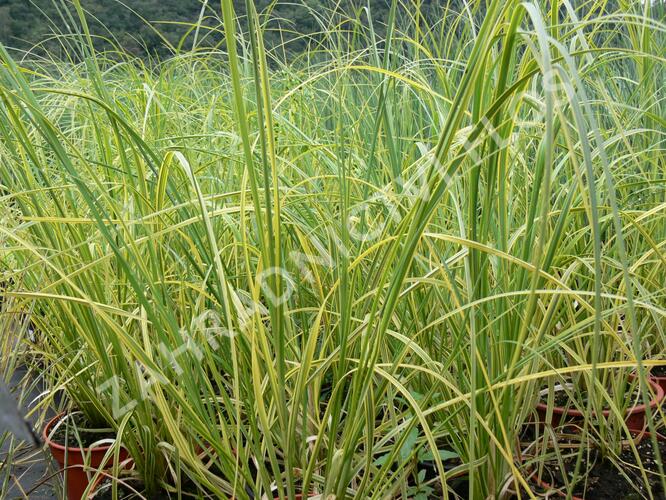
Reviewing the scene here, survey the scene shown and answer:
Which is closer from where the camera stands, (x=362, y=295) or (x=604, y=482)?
(x=362, y=295)

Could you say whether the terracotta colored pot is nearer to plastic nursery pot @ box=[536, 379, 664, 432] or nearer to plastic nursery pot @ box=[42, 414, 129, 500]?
plastic nursery pot @ box=[536, 379, 664, 432]

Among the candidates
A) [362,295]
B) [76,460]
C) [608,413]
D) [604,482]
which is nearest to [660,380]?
[608,413]

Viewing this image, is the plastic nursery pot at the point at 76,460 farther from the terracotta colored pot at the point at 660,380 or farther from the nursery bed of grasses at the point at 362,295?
the terracotta colored pot at the point at 660,380

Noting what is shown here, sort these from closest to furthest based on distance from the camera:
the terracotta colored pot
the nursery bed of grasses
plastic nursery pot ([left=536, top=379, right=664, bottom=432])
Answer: the nursery bed of grasses
plastic nursery pot ([left=536, top=379, right=664, bottom=432])
the terracotta colored pot

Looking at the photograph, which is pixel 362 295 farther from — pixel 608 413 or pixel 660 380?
pixel 660 380

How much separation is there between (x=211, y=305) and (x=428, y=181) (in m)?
0.58

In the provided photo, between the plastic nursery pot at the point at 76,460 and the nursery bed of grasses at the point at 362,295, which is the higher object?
the nursery bed of grasses at the point at 362,295

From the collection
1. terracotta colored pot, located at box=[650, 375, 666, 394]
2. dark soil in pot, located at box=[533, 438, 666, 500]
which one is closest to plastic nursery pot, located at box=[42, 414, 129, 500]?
dark soil in pot, located at box=[533, 438, 666, 500]

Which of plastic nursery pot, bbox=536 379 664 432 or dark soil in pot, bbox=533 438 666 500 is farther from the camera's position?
plastic nursery pot, bbox=536 379 664 432

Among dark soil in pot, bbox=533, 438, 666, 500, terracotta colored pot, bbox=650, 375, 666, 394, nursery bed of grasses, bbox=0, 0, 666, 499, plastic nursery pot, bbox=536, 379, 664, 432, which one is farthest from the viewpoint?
terracotta colored pot, bbox=650, 375, 666, 394

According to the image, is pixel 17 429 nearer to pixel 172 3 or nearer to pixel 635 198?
pixel 635 198

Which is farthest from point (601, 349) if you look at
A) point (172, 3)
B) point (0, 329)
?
point (172, 3)

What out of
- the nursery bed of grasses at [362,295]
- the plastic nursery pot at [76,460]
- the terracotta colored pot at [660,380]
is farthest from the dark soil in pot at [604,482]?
the plastic nursery pot at [76,460]

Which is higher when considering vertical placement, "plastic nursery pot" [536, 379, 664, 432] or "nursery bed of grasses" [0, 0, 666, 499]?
"nursery bed of grasses" [0, 0, 666, 499]
